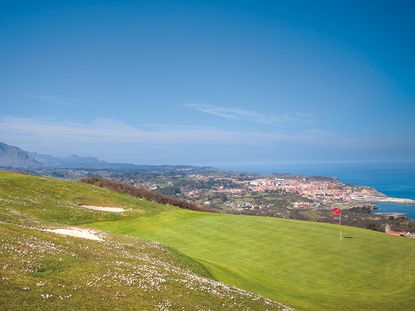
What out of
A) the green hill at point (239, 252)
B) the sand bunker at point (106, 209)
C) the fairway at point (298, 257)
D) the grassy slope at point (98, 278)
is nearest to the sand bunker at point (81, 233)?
the grassy slope at point (98, 278)

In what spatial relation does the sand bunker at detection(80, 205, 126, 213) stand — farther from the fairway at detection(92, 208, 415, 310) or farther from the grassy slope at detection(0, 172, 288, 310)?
the grassy slope at detection(0, 172, 288, 310)

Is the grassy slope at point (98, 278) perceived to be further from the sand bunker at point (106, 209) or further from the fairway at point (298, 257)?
the sand bunker at point (106, 209)

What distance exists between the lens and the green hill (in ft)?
77.0

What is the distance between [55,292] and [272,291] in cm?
1897

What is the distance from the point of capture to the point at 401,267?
3628cm

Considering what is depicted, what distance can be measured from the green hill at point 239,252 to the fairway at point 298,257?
Answer: 0.10 m

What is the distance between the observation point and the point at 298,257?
3784cm

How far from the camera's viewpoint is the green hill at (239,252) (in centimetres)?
2347

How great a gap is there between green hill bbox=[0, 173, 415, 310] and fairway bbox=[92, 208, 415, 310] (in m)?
0.10

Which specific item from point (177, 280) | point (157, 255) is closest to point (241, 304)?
point (177, 280)

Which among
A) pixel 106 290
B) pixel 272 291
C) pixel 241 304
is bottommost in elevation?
pixel 272 291

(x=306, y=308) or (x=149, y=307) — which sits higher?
(x=149, y=307)

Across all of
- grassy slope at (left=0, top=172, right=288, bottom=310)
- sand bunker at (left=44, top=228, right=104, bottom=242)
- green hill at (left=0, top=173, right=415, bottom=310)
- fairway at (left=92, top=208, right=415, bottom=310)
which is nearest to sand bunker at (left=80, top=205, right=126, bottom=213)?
green hill at (left=0, top=173, right=415, bottom=310)

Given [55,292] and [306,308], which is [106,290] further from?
[306,308]
